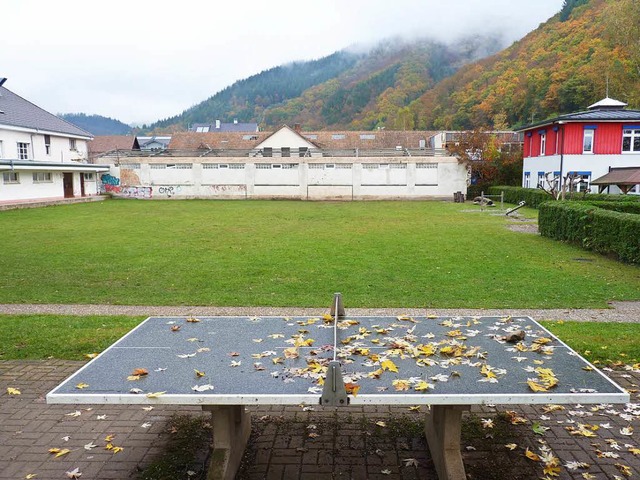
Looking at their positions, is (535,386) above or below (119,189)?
above

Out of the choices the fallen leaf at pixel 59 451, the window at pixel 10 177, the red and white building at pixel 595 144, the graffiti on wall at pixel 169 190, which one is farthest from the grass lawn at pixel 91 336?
the graffiti on wall at pixel 169 190

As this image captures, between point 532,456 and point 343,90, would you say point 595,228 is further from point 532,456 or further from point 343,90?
point 343,90

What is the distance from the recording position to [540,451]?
184 inches

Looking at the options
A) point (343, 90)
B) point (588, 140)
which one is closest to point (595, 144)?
point (588, 140)

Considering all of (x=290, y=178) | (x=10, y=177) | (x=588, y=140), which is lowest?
(x=290, y=178)

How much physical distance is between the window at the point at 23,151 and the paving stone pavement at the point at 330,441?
41.2 metres

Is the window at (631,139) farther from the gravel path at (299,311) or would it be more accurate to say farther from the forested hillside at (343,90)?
the forested hillside at (343,90)

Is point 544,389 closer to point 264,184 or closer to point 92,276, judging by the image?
point 92,276

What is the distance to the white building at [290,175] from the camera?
4541 centimetres

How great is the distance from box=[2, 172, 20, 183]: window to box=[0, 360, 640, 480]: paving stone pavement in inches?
1378

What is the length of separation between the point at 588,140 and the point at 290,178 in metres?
23.0

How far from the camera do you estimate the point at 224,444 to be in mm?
4305

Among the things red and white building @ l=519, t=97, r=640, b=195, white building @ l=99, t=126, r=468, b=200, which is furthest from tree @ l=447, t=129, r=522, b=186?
red and white building @ l=519, t=97, r=640, b=195

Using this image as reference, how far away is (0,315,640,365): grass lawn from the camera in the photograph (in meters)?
6.98
